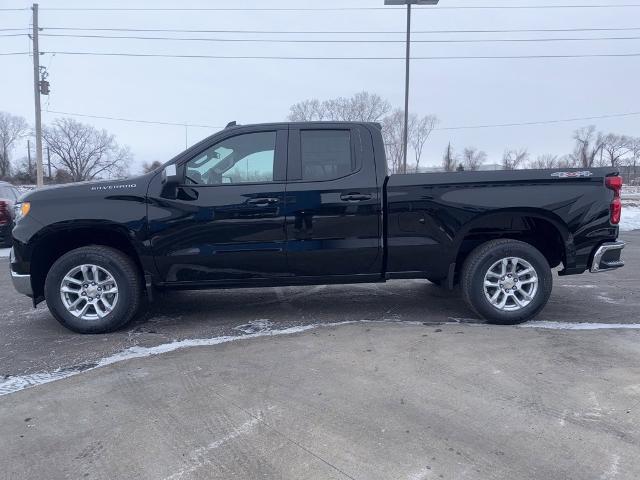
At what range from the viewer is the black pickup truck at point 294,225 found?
4754 mm

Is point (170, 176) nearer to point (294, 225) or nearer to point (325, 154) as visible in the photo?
point (294, 225)

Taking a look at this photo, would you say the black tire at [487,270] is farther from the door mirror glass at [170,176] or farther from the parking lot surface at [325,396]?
the door mirror glass at [170,176]

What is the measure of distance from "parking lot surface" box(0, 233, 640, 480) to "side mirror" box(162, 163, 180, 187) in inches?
56.7

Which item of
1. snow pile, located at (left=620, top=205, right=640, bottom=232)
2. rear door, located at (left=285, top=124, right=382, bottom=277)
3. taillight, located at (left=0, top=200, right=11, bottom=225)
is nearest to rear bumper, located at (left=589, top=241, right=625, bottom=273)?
rear door, located at (left=285, top=124, right=382, bottom=277)

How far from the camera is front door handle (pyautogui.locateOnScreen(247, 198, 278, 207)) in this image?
4785 mm

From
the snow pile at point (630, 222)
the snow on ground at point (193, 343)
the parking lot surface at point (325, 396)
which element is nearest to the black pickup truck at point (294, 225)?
the snow on ground at point (193, 343)

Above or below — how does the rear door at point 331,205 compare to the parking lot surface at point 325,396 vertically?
above

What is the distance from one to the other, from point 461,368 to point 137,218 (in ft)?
10.4

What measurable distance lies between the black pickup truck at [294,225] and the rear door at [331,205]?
0.01 metres

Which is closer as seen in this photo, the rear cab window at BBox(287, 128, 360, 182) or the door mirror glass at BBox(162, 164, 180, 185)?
the door mirror glass at BBox(162, 164, 180, 185)

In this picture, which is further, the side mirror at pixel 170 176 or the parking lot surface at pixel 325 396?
the side mirror at pixel 170 176

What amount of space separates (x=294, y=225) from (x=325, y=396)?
1.88m

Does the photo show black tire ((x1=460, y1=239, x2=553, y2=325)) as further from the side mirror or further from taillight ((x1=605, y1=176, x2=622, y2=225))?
the side mirror

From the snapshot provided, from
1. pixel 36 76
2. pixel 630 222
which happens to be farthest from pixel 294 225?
pixel 36 76
